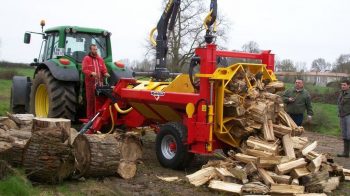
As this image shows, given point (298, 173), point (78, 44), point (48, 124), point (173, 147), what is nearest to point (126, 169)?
point (173, 147)

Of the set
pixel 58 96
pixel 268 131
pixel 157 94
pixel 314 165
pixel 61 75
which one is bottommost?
pixel 314 165

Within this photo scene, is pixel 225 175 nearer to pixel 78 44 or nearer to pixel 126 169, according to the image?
pixel 126 169

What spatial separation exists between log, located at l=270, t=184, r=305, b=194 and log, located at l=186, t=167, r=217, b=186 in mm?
887

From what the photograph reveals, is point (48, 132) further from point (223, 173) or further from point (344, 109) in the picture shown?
point (344, 109)

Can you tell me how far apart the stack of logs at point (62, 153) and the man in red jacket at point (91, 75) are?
79.4 inches

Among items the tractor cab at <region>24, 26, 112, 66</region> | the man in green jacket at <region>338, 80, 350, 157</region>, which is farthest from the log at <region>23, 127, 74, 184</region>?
the man in green jacket at <region>338, 80, 350, 157</region>

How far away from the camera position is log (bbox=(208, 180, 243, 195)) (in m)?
6.22

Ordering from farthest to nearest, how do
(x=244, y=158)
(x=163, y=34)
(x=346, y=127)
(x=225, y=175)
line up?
(x=163, y=34)
(x=346, y=127)
(x=244, y=158)
(x=225, y=175)

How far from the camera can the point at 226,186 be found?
6.36 meters

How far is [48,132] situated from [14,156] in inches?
28.6

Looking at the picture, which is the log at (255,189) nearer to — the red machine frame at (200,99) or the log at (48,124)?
the red machine frame at (200,99)

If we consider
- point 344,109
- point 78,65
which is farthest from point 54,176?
point 344,109

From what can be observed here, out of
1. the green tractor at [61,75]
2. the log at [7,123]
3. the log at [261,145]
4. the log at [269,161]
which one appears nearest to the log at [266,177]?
the log at [269,161]

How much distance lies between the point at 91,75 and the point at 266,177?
3.90 meters
